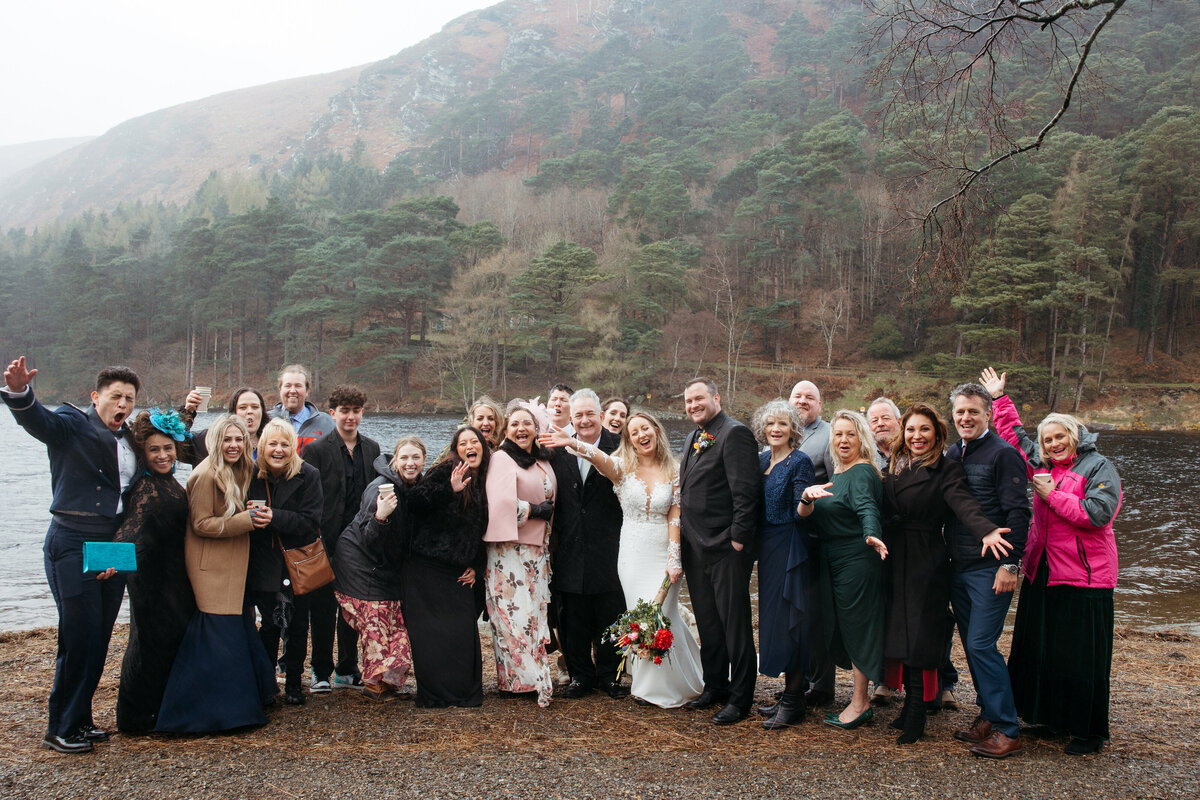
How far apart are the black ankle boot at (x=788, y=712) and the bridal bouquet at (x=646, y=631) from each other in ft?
2.54

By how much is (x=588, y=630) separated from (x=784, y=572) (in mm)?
1575

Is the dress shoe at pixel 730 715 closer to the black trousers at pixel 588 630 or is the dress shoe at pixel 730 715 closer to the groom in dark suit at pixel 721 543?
the groom in dark suit at pixel 721 543

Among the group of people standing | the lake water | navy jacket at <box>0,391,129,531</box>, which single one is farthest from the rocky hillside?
navy jacket at <box>0,391,129,531</box>

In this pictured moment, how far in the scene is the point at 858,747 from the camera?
4277mm

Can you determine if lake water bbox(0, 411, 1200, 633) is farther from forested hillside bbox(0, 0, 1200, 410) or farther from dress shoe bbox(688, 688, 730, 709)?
forested hillside bbox(0, 0, 1200, 410)

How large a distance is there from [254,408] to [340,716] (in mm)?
2385

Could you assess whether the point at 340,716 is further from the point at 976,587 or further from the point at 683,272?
the point at 683,272

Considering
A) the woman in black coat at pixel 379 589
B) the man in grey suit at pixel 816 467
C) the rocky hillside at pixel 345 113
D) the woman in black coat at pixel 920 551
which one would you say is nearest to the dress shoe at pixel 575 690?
the woman in black coat at pixel 379 589

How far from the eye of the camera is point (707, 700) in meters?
5.02

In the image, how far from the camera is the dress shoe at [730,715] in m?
4.68

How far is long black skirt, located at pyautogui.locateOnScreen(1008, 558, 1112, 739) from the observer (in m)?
4.22

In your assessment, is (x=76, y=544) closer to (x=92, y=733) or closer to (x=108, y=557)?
(x=108, y=557)

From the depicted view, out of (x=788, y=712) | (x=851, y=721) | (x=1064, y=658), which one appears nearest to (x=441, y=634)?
(x=788, y=712)

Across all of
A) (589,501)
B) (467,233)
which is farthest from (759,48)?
(589,501)
